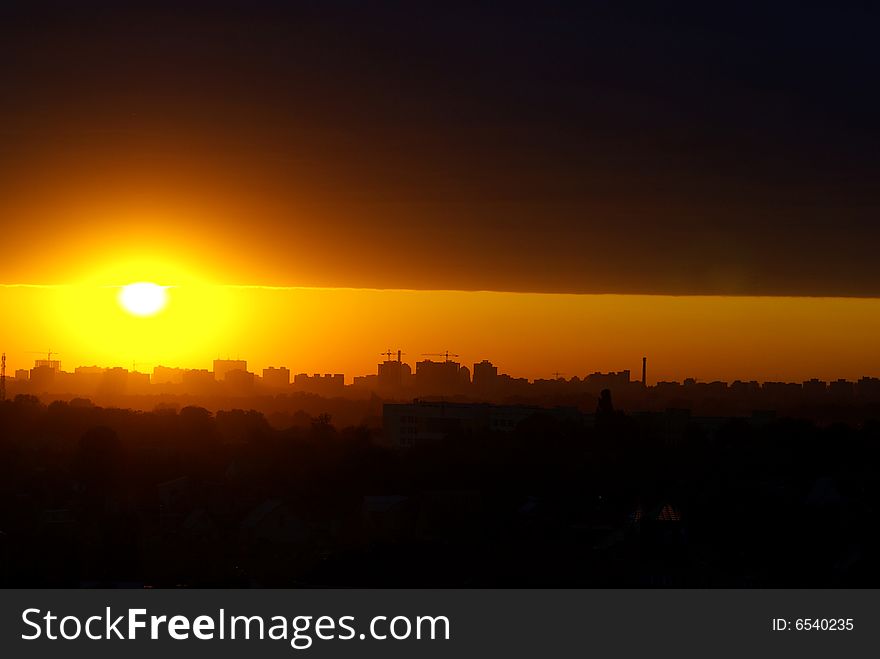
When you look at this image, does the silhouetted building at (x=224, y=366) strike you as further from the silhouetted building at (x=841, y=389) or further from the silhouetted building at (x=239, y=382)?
the silhouetted building at (x=841, y=389)

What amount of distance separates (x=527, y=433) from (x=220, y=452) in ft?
37.2

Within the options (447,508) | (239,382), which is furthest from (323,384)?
(447,508)

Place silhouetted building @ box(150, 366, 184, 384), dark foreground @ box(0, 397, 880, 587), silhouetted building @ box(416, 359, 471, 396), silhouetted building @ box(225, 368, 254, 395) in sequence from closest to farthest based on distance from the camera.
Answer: dark foreground @ box(0, 397, 880, 587)
silhouetted building @ box(416, 359, 471, 396)
silhouetted building @ box(225, 368, 254, 395)
silhouetted building @ box(150, 366, 184, 384)

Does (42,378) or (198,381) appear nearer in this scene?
(42,378)

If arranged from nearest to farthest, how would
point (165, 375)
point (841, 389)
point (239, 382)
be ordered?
point (841, 389) < point (239, 382) < point (165, 375)

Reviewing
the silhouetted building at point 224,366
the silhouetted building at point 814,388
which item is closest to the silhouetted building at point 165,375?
the silhouetted building at point 224,366

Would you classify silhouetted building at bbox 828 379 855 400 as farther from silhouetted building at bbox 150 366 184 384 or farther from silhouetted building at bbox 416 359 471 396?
silhouetted building at bbox 150 366 184 384

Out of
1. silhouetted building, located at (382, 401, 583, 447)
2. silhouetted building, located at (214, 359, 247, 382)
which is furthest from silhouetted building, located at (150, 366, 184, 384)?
silhouetted building, located at (382, 401, 583, 447)

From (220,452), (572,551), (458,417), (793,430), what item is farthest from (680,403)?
(572,551)

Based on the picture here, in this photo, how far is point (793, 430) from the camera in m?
57.9

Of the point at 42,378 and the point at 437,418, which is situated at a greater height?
the point at 42,378

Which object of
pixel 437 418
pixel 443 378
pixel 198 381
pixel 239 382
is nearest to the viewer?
pixel 437 418

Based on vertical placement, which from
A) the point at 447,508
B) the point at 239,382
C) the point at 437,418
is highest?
the point at 239,382

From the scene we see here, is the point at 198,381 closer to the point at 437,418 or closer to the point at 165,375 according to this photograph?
the point at 165,375
